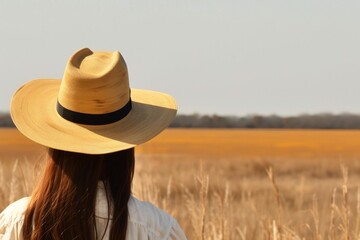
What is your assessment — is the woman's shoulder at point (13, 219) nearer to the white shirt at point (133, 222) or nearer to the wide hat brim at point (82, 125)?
the white shirt at point (133, 222)

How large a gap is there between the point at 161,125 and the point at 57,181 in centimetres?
33

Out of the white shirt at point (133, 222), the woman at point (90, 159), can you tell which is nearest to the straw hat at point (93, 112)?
the woman at point (90, 159)

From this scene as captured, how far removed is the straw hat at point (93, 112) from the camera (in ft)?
8.10

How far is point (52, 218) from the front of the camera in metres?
2.40

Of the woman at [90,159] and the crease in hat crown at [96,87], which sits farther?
the crease in hat crown at [96,87]

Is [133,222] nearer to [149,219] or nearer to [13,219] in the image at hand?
[149,219]

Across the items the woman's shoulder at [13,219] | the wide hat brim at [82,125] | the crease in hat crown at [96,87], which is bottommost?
the woman's shoulder at [13,219]

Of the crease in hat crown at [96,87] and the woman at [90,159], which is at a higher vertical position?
the crease in hat crown at [96,87]

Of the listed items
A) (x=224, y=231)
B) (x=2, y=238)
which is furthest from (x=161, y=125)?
(x=224, y=231)

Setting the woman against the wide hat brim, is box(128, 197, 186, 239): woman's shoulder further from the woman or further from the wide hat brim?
the wide hat brim

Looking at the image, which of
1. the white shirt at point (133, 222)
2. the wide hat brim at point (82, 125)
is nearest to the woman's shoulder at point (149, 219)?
the white shirt at point (133, 222)

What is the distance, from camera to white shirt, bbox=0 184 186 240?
7.86 feet

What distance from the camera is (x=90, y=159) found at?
2.42 m

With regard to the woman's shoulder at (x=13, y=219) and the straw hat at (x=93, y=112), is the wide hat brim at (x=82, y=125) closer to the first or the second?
the straw hat at (x=93, y=112)
